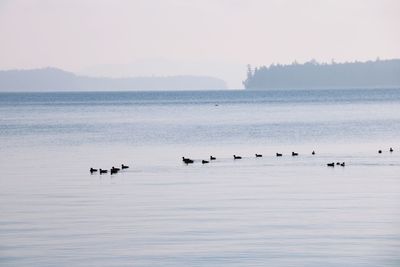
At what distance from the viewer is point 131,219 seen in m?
29.5

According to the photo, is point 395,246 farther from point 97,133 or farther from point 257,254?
point 97,133

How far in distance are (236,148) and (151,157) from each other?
392 inches

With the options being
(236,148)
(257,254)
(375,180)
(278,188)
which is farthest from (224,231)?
(236,148)

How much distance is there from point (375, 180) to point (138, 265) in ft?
67.6

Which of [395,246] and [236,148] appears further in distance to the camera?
[236,148]

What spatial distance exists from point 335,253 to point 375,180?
18.2 m

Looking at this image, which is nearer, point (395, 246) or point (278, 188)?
point (395, 246)

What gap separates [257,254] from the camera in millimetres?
23188

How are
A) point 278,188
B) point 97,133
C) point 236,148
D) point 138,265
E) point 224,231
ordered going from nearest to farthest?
point 138,265
point 224,231
point 278,188
point 236,148
point 97,133

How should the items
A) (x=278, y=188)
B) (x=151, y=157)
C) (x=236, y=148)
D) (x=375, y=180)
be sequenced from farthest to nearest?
(x=236, y=148) < (x=151, y=157) < (x=375, y=180) < (x=278, y=188)

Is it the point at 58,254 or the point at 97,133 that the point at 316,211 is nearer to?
the point at 58,254

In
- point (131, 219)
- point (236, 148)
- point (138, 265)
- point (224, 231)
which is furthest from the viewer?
point (236, 148)

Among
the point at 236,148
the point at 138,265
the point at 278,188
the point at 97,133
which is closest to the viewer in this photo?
the point at 138,265

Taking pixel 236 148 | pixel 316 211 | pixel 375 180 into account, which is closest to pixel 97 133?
pixel 236 148
